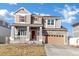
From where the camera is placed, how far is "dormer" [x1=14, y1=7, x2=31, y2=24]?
1165 centimetres

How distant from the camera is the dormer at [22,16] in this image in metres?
11.6

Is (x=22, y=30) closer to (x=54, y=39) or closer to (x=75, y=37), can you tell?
(x=54, y=39)

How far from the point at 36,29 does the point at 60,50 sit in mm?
719

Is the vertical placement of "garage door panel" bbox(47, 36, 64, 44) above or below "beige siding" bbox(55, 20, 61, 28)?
below

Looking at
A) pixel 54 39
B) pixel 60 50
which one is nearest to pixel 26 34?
pixel 54 39

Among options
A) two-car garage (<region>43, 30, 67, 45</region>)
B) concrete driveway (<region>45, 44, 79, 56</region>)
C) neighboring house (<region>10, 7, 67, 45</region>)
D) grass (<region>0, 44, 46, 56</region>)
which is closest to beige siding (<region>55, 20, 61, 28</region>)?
neighboring house (<region>10, 7, 67, 45</region>)

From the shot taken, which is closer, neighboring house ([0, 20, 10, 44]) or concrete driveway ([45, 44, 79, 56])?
concrete driveway ([45, 44, 79, 56])

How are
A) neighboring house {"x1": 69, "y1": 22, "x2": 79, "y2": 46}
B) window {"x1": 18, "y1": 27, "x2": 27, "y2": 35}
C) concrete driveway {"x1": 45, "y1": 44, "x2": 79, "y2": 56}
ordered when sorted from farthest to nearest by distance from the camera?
1. window {"x1": 18, "y1": 27, "x2": 27, "y2": 35}
2. neighboring house {"x1": 69, "y1": 22, "x2": 79, "y2": 46}
3. concrete driveway {"x1": 45, "y1": 44, "x2": 79, "y2": 56}

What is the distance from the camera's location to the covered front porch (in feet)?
38.3

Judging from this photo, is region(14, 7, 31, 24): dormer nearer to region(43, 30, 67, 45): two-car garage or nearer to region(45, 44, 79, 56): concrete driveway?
region(43, 30, 67, 45): two-car garage

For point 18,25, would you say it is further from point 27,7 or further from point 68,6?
point 68,6

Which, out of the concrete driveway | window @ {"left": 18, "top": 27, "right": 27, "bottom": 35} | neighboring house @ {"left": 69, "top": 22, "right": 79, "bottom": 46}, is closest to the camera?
the concrete driveway

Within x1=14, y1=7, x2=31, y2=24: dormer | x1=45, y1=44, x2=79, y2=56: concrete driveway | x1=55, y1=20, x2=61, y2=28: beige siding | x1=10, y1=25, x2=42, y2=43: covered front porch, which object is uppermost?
x1=14, y1=7, x2=31, y2=24: dormer

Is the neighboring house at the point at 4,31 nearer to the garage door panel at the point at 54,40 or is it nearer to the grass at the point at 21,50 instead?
the grass at the point at 21,50
